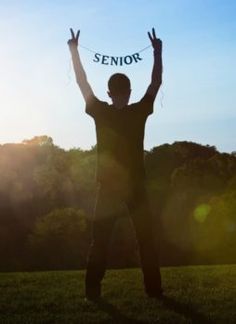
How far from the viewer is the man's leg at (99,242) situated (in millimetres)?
7352

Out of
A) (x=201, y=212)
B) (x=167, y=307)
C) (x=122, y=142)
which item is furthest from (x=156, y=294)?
(x=201, y=212)

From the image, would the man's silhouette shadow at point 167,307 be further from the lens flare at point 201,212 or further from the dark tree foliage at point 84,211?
the lens flare at point 201,212

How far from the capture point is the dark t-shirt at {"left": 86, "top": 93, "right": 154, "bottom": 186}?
7.29 meters

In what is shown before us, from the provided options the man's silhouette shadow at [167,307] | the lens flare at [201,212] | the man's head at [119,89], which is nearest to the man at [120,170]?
the man's head at [119,89]

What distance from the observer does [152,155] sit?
226 feet

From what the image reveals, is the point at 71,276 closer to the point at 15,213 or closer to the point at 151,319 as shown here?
the point at 151,319

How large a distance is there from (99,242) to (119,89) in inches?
68.3

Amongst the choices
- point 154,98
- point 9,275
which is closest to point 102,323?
point 154,98

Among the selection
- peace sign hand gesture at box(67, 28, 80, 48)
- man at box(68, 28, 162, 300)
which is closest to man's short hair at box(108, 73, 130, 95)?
man at box(68, 28, 162, 300)

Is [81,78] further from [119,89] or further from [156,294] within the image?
[156,294]

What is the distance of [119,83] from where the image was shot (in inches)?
287

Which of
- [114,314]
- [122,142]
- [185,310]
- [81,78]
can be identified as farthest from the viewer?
[81,78]

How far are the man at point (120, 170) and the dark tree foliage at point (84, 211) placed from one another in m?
41.6

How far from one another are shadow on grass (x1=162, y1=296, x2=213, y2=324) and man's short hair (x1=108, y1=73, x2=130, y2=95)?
238 centimetres
